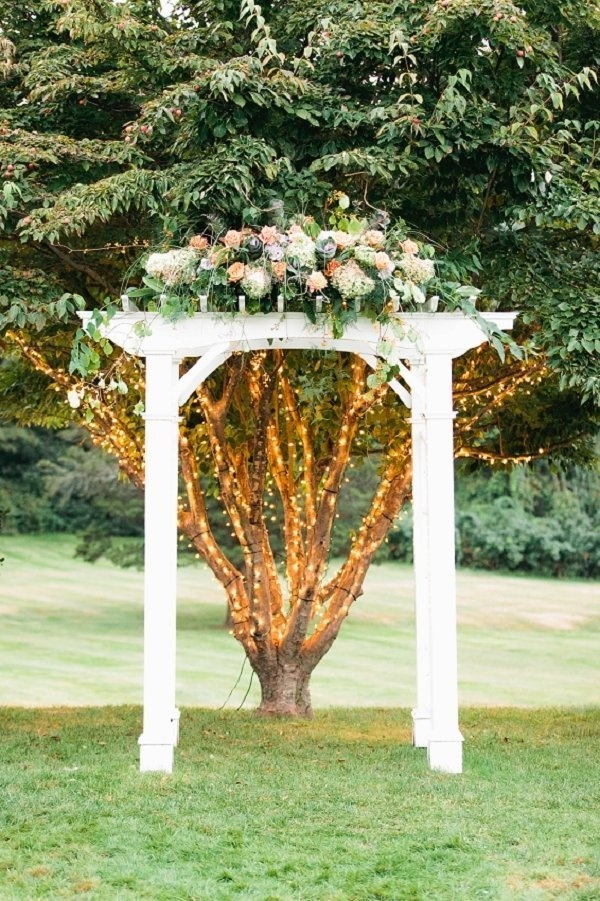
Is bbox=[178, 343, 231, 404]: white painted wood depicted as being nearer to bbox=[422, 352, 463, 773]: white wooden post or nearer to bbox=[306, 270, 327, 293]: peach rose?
bbox=[306, 270, 327, 293]: peach rose

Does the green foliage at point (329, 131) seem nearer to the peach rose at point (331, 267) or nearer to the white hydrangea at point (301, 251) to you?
the white hydrangea at point (301, 251)

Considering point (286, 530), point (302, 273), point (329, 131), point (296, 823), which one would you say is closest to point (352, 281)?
point (302, 273)

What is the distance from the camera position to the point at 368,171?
6738mm

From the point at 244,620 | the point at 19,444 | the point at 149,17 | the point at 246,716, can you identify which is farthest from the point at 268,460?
the point at 19,444

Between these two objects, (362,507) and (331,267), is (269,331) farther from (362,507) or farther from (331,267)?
(362,507)

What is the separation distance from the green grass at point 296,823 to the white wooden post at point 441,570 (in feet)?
0.73

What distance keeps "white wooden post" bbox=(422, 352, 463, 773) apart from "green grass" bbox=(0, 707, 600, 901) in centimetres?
22

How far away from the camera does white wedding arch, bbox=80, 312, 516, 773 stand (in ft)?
19.8

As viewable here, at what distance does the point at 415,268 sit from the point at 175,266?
1.38m

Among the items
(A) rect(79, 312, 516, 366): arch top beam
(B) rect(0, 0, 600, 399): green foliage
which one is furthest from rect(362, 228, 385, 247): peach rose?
(B) rect(0, 0, 600, 399): green foliage

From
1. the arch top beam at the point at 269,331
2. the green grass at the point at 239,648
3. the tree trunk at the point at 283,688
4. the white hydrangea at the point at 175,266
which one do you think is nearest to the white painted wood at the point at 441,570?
the arch top beam at the point at 269,331

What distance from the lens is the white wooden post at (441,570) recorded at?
19.9 ft

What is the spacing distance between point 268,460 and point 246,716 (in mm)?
2334

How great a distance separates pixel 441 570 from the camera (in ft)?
20.2
